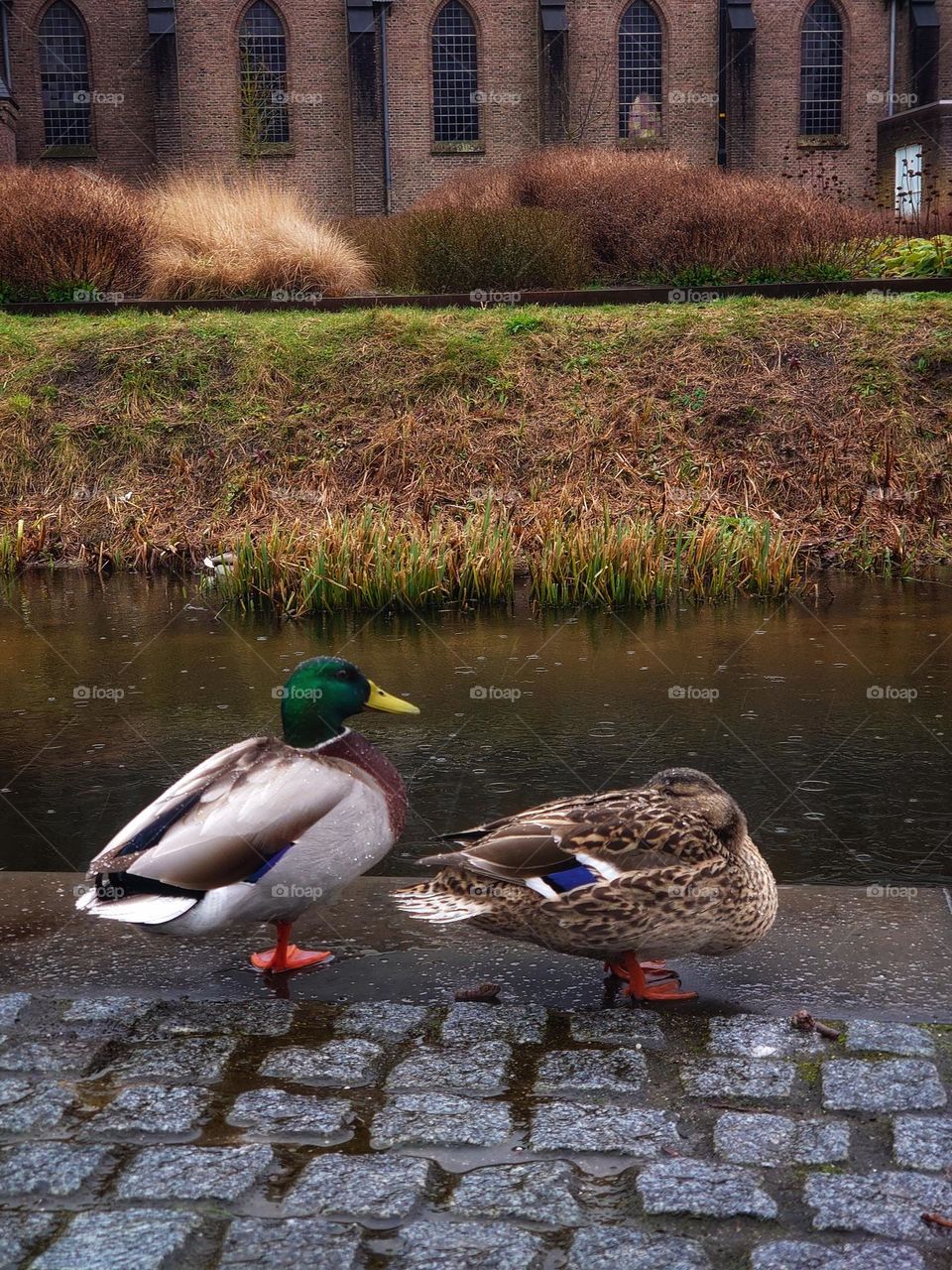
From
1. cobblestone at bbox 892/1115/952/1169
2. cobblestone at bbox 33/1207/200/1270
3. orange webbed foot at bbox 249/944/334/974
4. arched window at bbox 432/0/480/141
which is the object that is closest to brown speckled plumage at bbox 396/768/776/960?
orange webbed foot at bbox 249/944/334/974

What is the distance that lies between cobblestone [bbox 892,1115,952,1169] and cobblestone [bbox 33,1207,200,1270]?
130 cm

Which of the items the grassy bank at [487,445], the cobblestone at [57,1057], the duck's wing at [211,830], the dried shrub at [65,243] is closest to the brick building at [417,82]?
the dried shrub at [65,243]

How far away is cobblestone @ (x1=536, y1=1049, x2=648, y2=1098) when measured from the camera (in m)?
2.93

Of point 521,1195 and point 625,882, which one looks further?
point 625,882

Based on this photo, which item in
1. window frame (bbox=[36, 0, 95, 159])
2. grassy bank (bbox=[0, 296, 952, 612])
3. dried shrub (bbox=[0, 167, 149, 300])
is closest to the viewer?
grassy bank (bbox=[0, 296, 952, 612])

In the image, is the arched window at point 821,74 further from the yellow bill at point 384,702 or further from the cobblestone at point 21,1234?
the cobblestone at point 21,1234

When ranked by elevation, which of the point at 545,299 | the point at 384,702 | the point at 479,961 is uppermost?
the point at 545,299

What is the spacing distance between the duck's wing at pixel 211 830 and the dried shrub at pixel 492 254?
49.5 ft

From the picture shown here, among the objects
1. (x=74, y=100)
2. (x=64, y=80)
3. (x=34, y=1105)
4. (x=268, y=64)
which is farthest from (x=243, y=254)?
(x=64, y=80)

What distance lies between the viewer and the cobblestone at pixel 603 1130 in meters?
2.68

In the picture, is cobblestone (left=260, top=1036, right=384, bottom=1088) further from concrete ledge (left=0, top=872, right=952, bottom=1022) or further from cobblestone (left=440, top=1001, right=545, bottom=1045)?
concrete ledge (left=0, top=872, right=952, bottom=1022)

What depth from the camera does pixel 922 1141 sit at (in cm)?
268

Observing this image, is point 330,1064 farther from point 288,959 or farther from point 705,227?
point 705,227

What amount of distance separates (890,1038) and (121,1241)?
1699 mm
